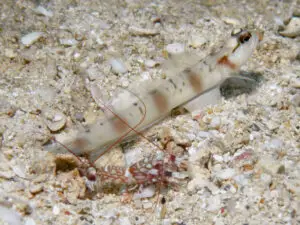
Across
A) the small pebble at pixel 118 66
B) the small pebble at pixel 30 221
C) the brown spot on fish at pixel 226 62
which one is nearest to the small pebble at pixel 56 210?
the small pebble at pixel 30 221

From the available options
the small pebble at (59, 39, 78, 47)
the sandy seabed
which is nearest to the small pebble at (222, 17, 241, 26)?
the sandy seabed

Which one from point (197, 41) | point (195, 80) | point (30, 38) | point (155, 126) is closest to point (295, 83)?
point (195, 80)

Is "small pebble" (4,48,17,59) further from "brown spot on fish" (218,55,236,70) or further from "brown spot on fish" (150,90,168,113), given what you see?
"brown spot on fish" (218,55,236,70)

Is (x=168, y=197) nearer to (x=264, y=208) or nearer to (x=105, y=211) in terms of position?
(x=105, y=211)

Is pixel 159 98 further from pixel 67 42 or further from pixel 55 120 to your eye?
pixel 67 42

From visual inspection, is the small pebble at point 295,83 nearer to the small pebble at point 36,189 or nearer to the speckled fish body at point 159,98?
the speckled fish body at point 159,98

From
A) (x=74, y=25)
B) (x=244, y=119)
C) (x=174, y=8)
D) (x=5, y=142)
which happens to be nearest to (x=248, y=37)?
(x=244, y=119)
